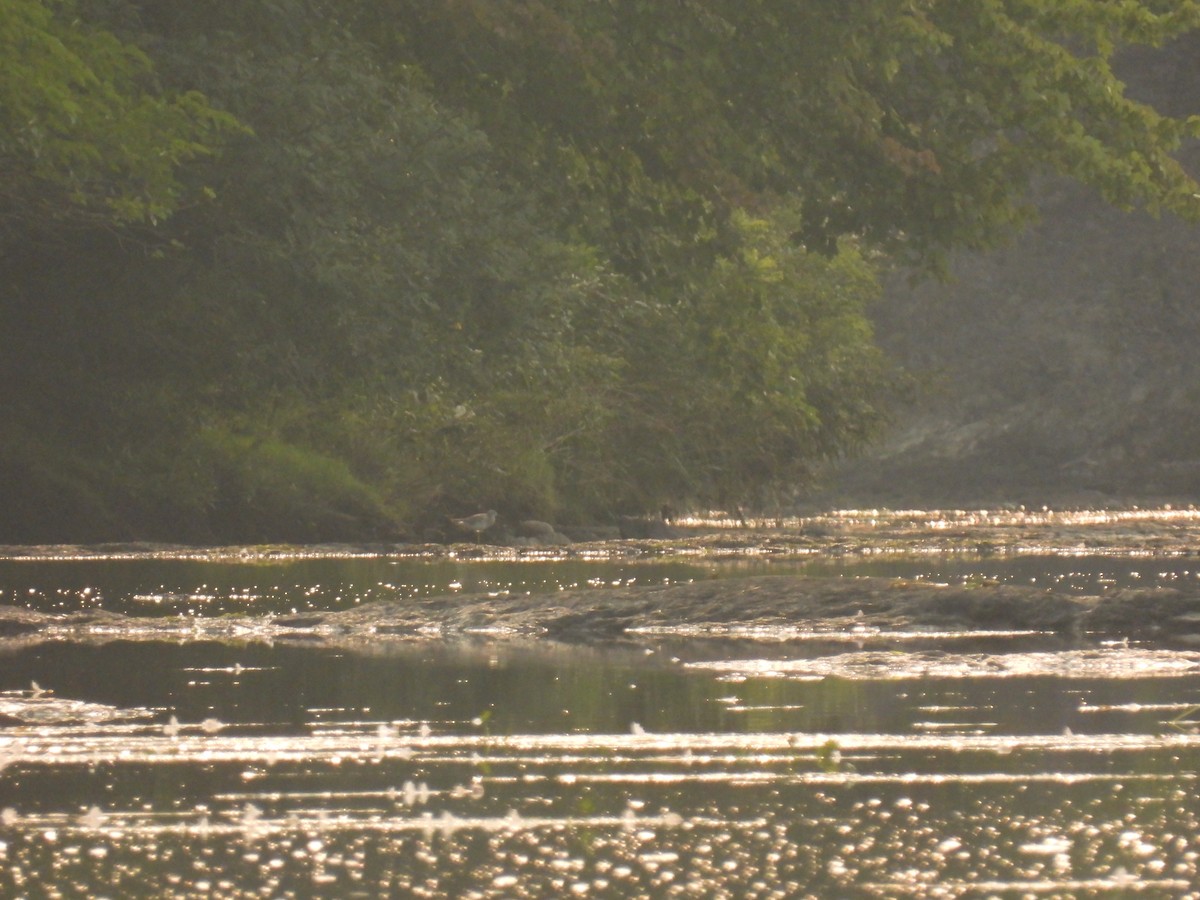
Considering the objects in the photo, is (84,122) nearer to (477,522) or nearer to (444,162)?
(444,162)

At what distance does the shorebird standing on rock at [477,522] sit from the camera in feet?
77.3

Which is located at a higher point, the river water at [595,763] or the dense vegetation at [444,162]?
the dense vegetation at [444,162]

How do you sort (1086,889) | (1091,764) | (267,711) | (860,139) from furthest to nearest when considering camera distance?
(860,139) → (267,711) → (1091,764) → (1086,889)

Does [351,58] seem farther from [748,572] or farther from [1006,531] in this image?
[1006,531]

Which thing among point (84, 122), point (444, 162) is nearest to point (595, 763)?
point (84, 122)

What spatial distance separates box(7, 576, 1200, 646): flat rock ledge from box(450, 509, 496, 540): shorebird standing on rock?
12525 mm

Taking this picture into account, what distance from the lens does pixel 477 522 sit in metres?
23.7

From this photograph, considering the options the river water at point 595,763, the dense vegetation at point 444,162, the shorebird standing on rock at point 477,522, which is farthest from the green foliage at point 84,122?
the shorebird standing on rock at point 477,522

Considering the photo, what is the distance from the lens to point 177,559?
687 inches

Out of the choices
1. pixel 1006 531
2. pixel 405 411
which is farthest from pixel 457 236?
pixel 1006 531

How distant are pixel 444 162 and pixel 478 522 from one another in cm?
861

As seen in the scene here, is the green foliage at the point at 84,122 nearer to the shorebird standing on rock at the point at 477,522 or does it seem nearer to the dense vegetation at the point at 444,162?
the dense vegetation at the point at 444,162

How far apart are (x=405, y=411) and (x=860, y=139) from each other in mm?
9886

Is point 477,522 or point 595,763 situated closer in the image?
point 595,763
